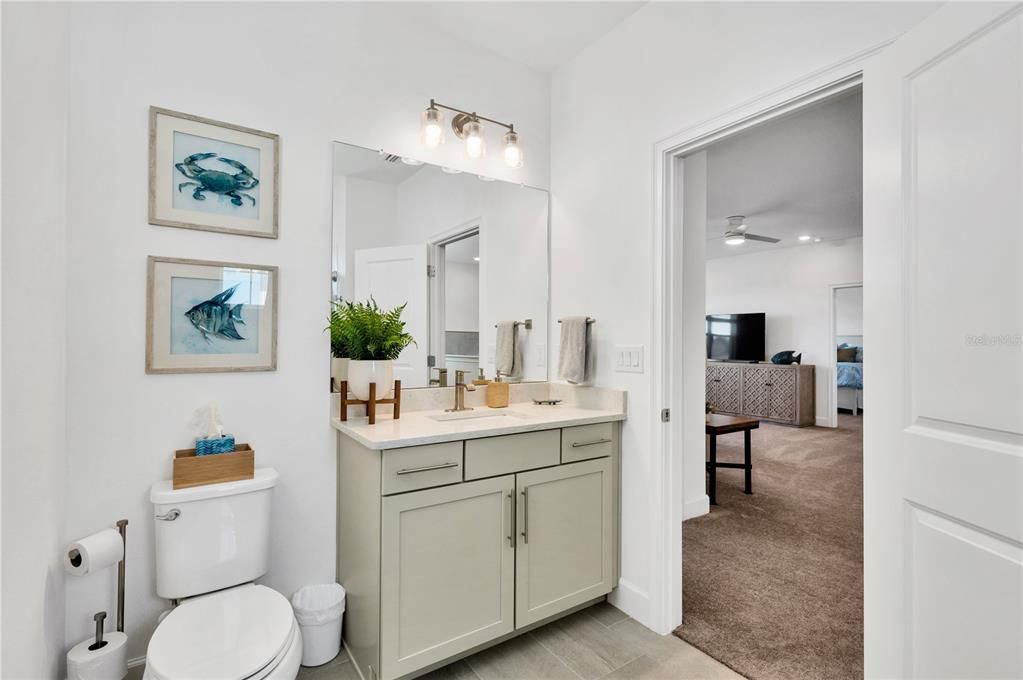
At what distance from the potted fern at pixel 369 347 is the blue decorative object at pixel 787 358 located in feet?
21.8

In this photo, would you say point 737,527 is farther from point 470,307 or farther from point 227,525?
point 227,525

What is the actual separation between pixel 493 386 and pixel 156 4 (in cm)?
195

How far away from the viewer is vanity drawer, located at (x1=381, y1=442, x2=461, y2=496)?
1.60 m

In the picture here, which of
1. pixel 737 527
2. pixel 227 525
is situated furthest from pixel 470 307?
pixel 737 527

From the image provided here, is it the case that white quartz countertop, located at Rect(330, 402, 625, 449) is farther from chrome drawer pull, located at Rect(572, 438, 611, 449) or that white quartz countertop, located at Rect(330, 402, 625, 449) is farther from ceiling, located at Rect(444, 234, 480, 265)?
ceiling, located at Rect(444, 234, 480, 265)

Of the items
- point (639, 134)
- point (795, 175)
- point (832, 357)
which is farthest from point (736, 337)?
point (639, 134)

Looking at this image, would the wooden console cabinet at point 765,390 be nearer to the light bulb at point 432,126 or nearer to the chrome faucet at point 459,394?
the chrome faucet at point 459,394

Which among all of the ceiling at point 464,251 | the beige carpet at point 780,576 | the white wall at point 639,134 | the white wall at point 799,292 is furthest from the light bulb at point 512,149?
the white wall at point 799,292

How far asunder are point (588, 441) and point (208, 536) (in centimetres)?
142

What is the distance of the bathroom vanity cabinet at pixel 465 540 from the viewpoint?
63.6 inches

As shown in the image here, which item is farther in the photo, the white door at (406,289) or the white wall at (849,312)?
the white wall at (849,312)

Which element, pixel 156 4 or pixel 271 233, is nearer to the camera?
pixel 156 4

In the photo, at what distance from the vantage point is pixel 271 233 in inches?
74.8

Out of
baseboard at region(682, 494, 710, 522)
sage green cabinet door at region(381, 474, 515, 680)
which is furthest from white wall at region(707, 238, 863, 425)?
sage green cabinet door at region(381, 474, 515, 680)
